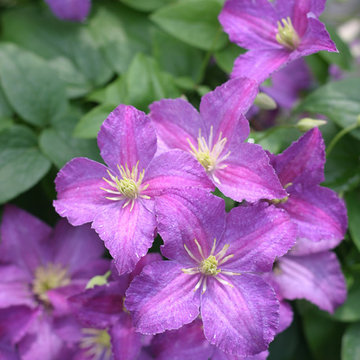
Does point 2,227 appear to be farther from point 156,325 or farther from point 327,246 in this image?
point 327,246

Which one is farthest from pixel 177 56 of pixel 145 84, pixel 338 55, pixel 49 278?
pixel 49 278

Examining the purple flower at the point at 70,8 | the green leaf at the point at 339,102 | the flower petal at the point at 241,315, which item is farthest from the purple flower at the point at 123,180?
the purple flower at the point at 70,8

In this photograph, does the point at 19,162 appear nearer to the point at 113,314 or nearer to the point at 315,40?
the point at 113,314

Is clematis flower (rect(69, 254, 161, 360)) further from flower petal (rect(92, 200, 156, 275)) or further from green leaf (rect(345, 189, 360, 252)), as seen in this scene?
green leaf (rect(345, 189, 360, 252))

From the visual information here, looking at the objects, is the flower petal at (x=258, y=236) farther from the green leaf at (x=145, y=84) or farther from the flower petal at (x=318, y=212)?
the green leaf at (x=145, y=84)

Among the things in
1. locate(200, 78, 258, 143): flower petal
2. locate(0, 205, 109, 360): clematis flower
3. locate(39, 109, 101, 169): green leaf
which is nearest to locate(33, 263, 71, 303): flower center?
locate(0, 205, 109, 360): clematis flower

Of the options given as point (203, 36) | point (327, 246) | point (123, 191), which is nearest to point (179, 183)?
point (123, 191)
